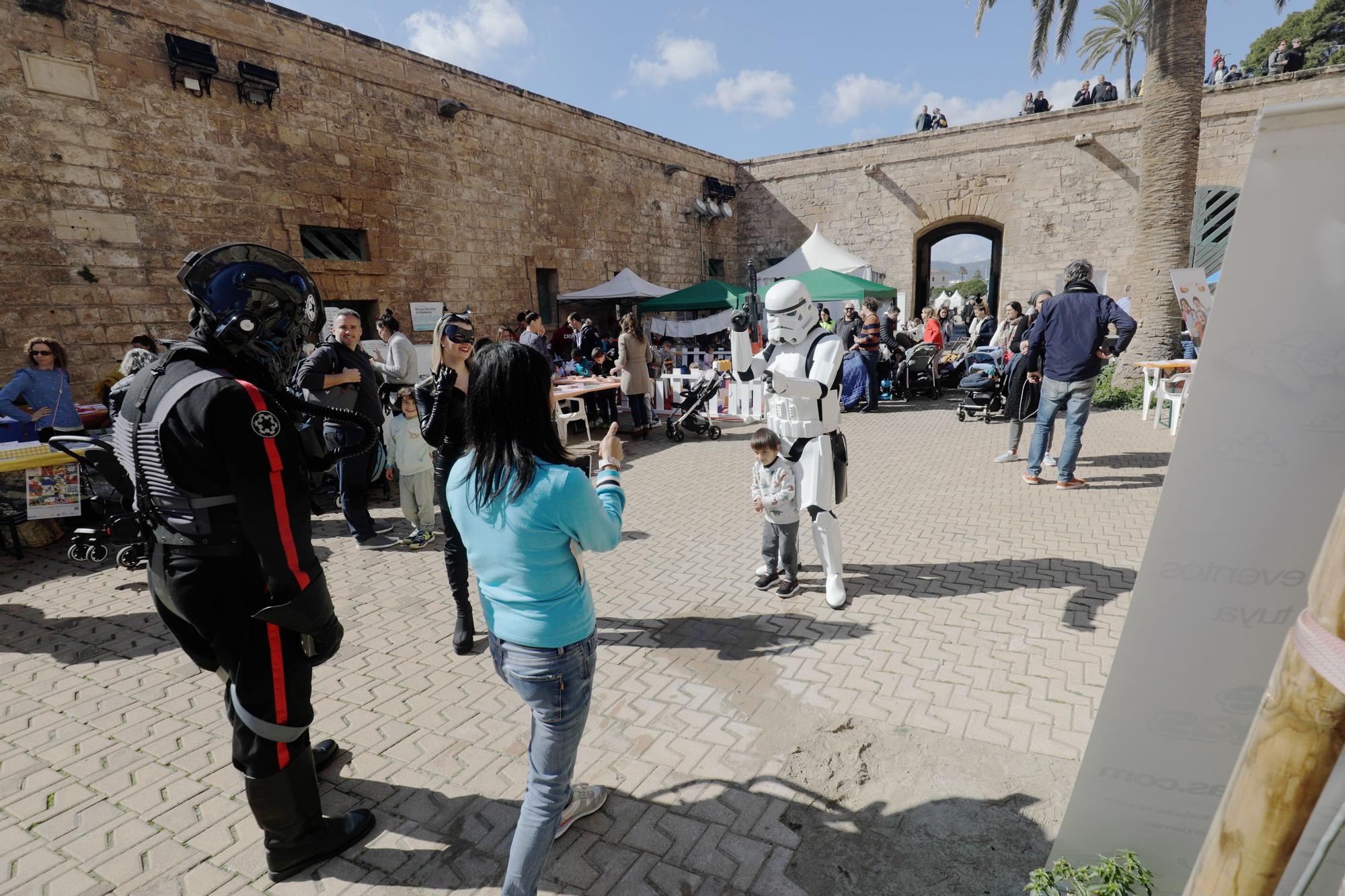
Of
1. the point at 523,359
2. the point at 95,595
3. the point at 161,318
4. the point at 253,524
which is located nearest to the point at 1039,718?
the point at 523,359

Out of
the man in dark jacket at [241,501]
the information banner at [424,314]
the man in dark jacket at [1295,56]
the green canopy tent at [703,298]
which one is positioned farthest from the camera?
the man in dark jacket at [1295,56]

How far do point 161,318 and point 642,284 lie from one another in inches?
362

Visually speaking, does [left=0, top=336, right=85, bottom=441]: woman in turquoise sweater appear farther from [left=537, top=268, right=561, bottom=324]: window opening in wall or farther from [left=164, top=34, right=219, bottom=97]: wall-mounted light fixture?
[left=537, top=268, right=561, bottom=324]: window opening in wall

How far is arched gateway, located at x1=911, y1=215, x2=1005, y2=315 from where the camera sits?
1908cm

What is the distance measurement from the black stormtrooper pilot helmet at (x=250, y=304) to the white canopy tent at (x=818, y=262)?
1357cm

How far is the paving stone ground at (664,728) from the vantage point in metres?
2.34

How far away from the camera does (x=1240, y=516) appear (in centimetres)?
149

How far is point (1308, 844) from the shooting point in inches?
64.9

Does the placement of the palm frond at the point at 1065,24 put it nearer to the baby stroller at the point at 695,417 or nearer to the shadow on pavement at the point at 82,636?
the baby stroller at the point at 695,417

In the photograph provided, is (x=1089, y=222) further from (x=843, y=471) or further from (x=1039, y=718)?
(x=1039, y=718)

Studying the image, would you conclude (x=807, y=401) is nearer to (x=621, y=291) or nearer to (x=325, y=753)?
(x=325, y=753)

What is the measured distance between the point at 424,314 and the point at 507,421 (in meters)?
12.0

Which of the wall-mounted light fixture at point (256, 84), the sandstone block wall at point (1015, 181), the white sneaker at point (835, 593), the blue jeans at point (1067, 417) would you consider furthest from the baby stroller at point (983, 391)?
the wall-mounted light fixture at point (256, 84)

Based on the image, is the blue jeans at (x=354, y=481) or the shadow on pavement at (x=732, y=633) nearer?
the shadow on pavement at (x=732, y=633)
